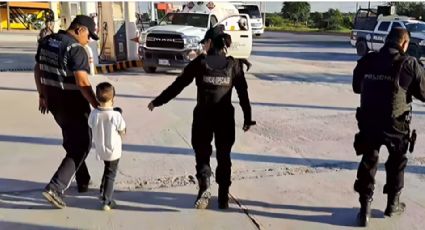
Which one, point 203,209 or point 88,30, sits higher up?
point 88,30

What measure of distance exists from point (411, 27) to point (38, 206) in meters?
19.3

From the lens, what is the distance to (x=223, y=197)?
4414 mm

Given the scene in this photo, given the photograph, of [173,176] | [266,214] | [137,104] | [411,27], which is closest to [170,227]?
[266,214]

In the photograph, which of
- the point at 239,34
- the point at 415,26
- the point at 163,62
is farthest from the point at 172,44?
the point at 415,26

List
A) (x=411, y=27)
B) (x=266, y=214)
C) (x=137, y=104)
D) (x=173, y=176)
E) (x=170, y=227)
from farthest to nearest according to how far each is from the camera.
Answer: (x=411, y=27)
(x=137, y=104)
(x=173, y=176)
(x=266, y=214)
(x=170, y=227)

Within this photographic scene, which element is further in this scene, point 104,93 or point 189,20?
point 189,20

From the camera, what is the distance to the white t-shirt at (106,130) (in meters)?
4.20

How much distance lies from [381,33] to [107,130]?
18.8 m

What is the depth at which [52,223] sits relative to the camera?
160 inches

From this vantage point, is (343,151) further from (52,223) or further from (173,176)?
(52,223)

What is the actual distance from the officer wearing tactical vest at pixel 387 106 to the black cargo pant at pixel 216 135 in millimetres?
1186

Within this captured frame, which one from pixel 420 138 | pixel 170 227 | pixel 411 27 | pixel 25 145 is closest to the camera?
pixel 170 227

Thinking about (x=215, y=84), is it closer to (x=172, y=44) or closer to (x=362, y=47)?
(x=172, y=44)

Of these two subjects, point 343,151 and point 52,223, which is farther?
point 343,151
